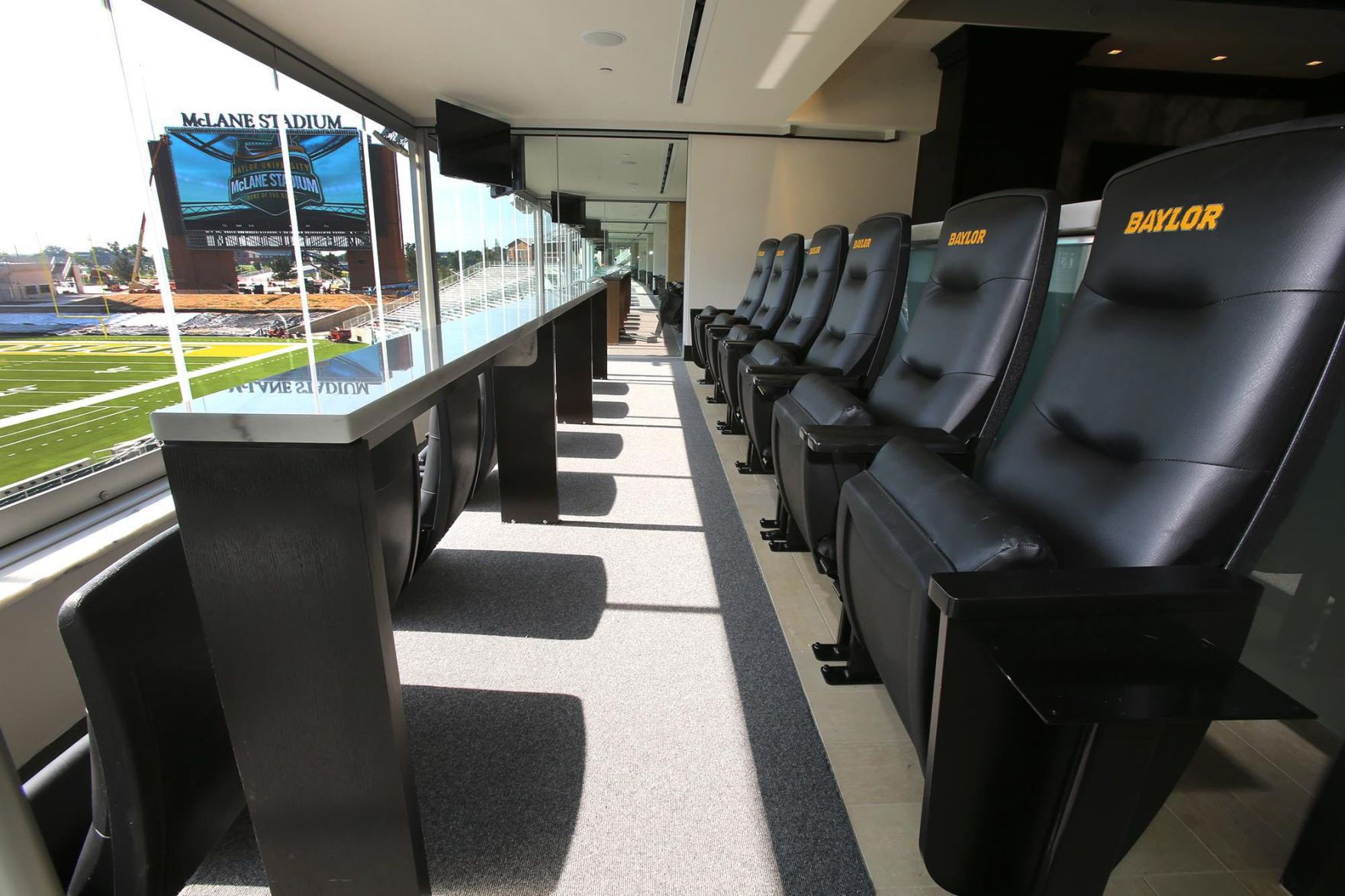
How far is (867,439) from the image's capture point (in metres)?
1.44

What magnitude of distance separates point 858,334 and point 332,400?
2119 mm

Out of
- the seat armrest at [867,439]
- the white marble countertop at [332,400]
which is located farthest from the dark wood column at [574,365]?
the white marble countertop at [332,400]

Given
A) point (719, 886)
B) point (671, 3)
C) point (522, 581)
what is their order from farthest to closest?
1. point (671, 3)
2. point (522, 581)
3. point (719, 886)

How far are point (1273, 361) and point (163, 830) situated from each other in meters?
1.47

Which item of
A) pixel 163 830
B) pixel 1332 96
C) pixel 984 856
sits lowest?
pixel 984 856

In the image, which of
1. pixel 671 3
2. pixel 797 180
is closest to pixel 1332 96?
pixel 797 180

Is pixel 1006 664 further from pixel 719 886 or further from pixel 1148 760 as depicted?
pixel 719 886

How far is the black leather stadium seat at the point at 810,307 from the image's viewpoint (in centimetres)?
310

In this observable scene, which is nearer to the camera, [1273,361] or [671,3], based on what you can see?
[1273,361]

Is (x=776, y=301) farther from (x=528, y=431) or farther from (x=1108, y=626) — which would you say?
(x=1108, y=626)

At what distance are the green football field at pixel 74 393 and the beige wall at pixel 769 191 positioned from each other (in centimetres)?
595

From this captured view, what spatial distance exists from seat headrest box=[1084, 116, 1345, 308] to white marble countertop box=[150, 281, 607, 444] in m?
1.16

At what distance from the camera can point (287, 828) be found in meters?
0.85

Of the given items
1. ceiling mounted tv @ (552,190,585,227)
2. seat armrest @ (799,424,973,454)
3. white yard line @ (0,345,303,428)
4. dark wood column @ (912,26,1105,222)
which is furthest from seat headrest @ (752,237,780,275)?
ceiling mounted tv @ (552,190,585,227)
